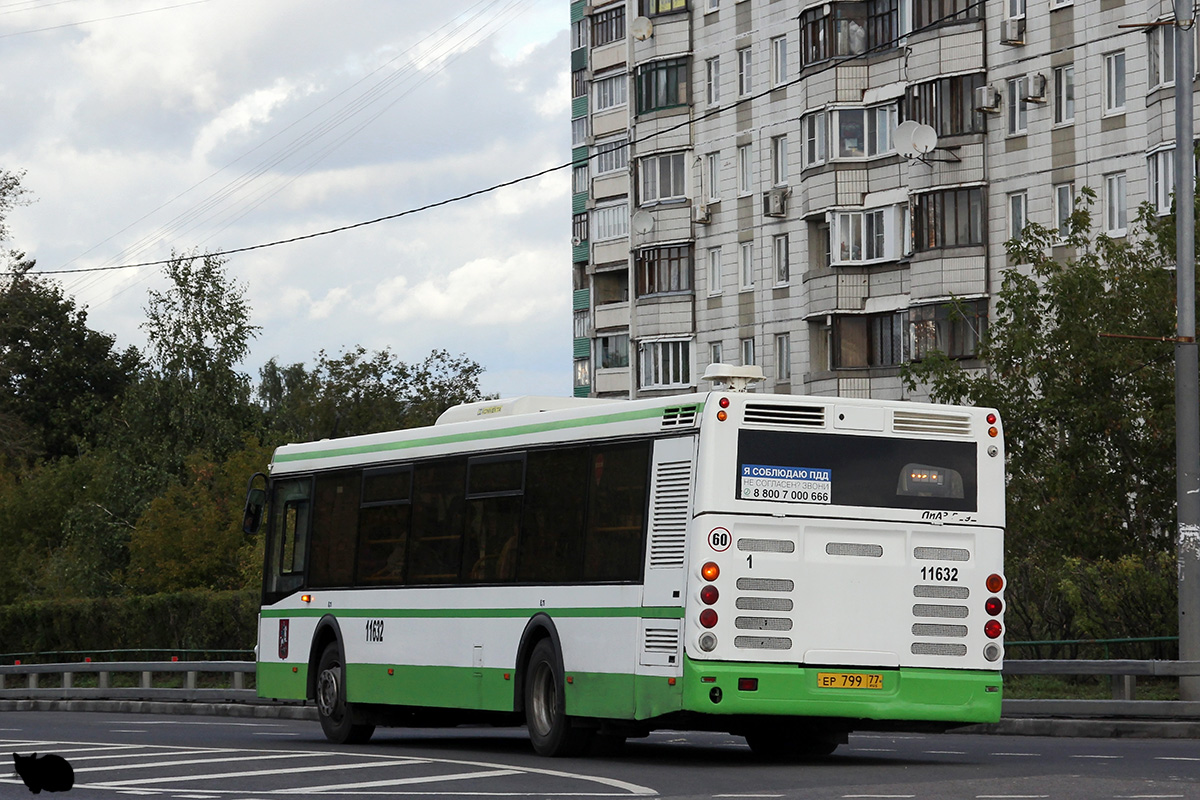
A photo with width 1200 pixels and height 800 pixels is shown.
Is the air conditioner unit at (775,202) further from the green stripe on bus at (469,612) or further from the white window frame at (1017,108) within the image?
the green stripe on bus at (469,612)

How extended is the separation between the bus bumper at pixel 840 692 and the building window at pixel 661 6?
49.8 metres

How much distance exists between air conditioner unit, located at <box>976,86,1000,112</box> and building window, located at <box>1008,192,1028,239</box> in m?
2.17

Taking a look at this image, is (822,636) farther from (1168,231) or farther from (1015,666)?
(1168,231)

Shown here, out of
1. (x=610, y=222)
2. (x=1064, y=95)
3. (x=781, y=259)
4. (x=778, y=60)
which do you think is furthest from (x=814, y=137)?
(x=610, y=222)

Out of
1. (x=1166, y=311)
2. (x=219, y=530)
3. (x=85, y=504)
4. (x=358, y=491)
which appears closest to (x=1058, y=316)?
(x=1166, y=311)

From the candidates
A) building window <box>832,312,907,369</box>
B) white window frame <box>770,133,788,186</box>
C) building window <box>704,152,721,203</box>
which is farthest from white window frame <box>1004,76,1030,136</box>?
building window <box>704,152,721,203</box>

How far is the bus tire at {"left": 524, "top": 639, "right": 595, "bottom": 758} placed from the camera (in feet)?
56.1

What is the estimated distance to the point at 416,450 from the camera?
64.8ft

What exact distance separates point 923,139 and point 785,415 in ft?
122

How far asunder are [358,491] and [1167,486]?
14.8 m

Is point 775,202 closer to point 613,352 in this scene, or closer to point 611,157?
point 613,352

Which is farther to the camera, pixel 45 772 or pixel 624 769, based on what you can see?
pixel 624 769

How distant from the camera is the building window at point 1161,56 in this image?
45.0 meters

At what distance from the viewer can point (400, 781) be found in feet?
47.9
